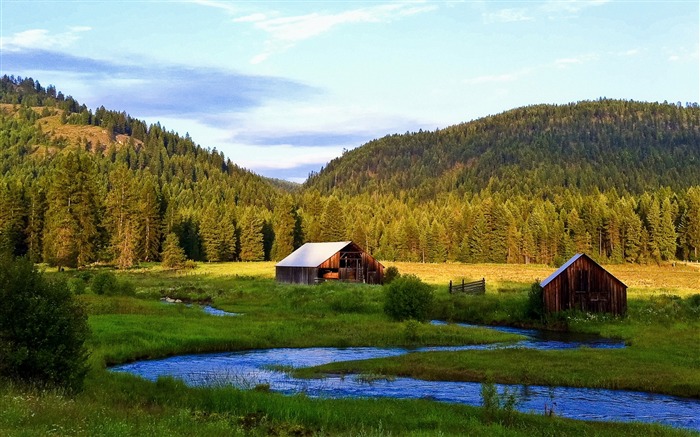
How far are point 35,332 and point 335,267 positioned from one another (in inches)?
2523

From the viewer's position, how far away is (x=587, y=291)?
174 feet

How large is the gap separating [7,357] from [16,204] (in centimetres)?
9758

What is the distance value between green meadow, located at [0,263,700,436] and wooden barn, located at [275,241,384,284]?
7.82 metres

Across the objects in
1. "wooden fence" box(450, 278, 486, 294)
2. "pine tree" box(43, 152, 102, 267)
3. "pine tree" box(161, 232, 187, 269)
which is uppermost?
"pine tree" box(43, 152, 102, 267)

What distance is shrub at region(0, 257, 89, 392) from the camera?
18.8 m

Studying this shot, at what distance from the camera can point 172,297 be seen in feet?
228

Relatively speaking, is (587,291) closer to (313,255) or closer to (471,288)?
(471,288)

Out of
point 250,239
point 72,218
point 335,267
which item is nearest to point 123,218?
point 72,218

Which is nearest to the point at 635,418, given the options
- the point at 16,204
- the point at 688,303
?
Answer: the point at 688,303

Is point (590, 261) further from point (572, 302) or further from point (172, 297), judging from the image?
point (172, 297)

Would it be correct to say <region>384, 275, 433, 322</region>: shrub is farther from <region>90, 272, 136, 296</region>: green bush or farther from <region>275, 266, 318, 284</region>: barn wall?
<region>275, 266, 318, 284</region>: barn wall

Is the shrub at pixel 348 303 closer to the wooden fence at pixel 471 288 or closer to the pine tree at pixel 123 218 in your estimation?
the wooden fence at pixel 471 288

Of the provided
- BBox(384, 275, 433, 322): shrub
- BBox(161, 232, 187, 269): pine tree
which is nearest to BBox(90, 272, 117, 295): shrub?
BBox(384, 275, 433, 322): shrub

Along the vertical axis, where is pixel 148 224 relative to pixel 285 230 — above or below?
above
